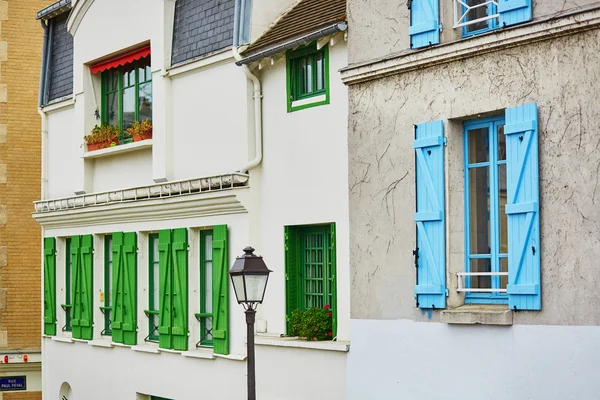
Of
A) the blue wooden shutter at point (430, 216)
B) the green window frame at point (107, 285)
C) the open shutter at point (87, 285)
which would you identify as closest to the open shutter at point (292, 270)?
the blue wooden shutter at point (430, 216)

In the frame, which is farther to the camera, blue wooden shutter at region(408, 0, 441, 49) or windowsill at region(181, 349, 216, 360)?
windowsill at region(181, 349, 216, 360)

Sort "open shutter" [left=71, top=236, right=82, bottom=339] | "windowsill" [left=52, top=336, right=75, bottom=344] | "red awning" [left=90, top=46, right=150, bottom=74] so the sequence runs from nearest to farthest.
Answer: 1. "red awning" [left=90, top=46, right=150, bottom=74]
2. "open shutter" [left=71, top=236, right=82, bottom=339]
3. "windowsill" [left=52, top=336, right=75, bottom=344]

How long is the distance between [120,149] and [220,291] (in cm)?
389

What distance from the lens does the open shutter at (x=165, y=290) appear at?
1878 cm

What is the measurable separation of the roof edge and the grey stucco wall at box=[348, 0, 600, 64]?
65 centimetres

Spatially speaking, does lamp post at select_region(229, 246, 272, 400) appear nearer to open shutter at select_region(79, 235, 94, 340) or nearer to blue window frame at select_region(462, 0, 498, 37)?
blue window frame at select_region(462, 0, 498, 37)

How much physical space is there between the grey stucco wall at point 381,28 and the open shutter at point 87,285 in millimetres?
8909

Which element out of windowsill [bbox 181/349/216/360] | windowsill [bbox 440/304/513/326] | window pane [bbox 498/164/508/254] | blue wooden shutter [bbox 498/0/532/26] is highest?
blue wooden shutter [bbox 498/0/532/26]

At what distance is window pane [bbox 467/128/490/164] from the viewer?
40.8ft

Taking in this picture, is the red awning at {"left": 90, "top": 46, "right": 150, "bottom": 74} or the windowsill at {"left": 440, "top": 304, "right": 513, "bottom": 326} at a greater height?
the red awning at {"left": 90, "top": 46, "right": 150, "bottom": 74}

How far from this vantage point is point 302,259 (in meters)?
16.4

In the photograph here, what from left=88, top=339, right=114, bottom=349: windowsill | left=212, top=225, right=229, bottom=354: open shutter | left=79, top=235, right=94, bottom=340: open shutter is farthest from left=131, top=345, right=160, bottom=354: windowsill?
left=212, top=225, right=229, bottom=354: open shutter

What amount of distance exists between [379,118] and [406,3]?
1.29 m

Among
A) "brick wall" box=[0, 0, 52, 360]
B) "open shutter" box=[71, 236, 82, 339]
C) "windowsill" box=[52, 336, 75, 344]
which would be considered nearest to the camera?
"open shutter" box=[71, 236, 82, 339]
